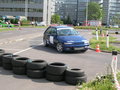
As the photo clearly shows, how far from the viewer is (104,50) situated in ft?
44.1

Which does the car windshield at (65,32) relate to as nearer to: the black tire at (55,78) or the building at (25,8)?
the black tire at (55,78)

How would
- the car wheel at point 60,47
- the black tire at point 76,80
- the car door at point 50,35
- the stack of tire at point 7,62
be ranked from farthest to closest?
the car door at point 50,35 < the car wheel at point 60,47 < the stack of tire at point 7,62 < the black tire at point 76,80

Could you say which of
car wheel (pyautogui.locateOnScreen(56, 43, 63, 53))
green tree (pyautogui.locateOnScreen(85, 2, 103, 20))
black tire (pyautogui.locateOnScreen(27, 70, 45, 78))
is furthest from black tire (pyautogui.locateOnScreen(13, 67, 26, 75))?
green tree (pyautogui.locateOnScreen(85, 2, 103, 20))

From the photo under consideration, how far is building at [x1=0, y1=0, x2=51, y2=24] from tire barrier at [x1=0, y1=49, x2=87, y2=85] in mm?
91903

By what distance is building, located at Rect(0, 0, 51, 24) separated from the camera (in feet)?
320

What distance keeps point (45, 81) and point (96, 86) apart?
1646 mm

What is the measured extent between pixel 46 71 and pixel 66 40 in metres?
5.96

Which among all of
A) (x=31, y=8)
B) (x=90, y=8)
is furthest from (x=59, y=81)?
(x=90, y=8)

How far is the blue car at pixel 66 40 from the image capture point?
1230 cm

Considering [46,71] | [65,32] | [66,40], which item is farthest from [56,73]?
[65,32]

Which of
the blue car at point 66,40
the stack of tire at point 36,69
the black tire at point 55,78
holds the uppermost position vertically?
the blue car at point 66,40

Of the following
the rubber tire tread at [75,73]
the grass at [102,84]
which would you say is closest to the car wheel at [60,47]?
the rubber tire tread at [75,73]

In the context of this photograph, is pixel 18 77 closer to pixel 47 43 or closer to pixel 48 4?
pixel 47 43

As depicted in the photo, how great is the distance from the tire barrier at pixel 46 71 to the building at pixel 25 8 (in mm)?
91903
